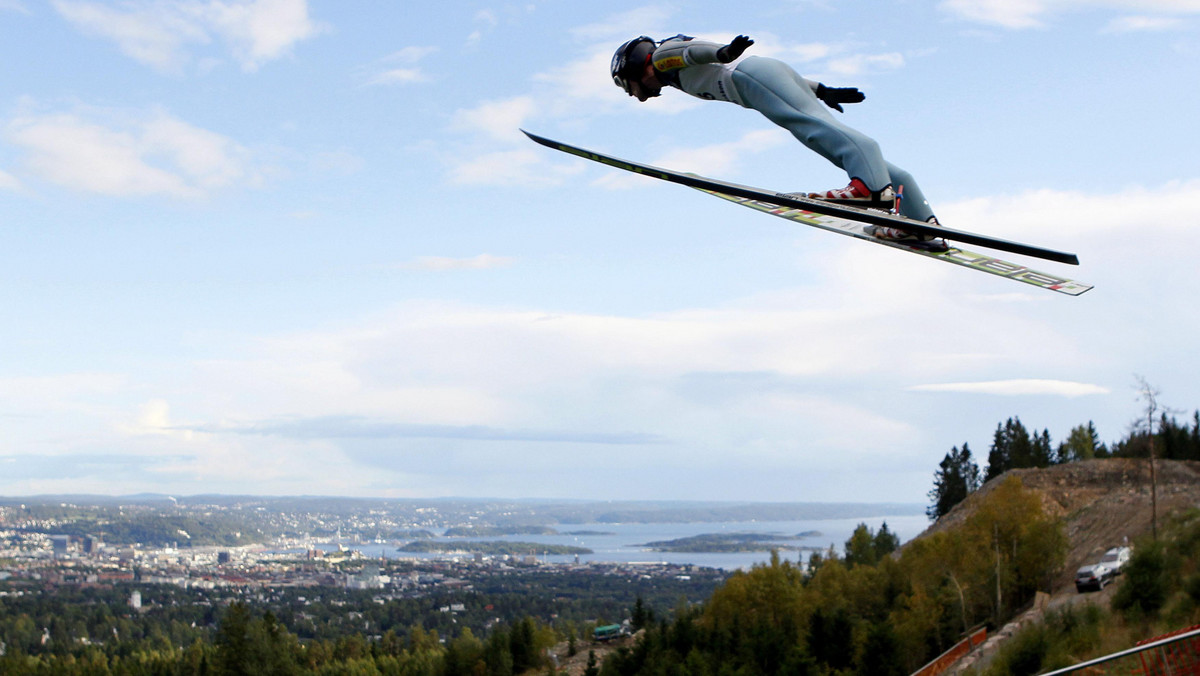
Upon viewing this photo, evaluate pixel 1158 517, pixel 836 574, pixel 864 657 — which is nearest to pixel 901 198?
pixel 864 657

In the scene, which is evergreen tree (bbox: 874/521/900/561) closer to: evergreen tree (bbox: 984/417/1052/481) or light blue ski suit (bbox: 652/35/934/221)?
evergreen tree (bbox: 984/417/1052/481)

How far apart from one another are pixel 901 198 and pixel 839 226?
40 centimetres

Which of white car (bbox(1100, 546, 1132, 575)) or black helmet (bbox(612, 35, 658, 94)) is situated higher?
black helmet (bbox(612, 35, 658, 94))

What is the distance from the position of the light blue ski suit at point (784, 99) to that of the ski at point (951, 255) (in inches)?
12.3

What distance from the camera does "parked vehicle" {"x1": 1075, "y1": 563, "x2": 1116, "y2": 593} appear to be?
4825cm

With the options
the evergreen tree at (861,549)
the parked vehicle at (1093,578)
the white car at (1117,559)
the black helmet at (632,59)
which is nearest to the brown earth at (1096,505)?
the parked vehicle at (1093,578)

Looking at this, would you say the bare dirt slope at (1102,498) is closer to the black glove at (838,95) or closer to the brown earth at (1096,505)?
the brown earth at (1096,505)

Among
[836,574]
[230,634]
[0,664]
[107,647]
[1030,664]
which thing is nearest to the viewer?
[1030,664]

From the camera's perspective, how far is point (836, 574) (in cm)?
7381

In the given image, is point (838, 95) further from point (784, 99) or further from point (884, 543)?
point (884, 543)

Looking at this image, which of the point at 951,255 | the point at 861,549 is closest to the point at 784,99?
the point at 951,255

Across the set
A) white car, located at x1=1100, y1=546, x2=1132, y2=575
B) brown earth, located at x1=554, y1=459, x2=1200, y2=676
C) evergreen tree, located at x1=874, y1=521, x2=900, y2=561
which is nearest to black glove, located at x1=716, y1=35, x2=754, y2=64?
brown earth, located at x1=554, y1=459, x2=1200, y2=676

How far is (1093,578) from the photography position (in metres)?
48.4

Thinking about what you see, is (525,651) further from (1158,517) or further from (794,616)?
(1158,517)
